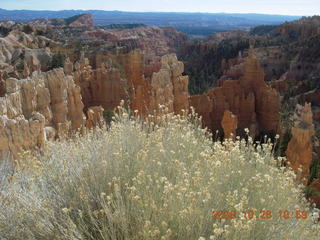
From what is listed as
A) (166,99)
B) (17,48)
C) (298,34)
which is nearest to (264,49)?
(298,34)

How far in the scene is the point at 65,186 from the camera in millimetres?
3678

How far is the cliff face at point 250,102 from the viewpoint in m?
18.1

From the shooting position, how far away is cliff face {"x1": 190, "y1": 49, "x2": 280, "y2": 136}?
18.1 m

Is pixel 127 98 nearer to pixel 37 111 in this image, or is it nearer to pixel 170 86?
pixel 170 86

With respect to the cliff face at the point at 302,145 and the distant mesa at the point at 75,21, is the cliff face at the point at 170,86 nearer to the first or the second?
the cliff face at the point at 302,145

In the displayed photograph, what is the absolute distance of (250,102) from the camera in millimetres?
18578

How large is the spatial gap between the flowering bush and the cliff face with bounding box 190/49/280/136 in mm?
13907

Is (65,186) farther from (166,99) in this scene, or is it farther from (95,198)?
(166,99)

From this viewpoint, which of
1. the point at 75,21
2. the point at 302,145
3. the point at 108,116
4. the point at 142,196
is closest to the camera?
the point at 142,196

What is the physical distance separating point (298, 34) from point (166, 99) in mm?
56762
